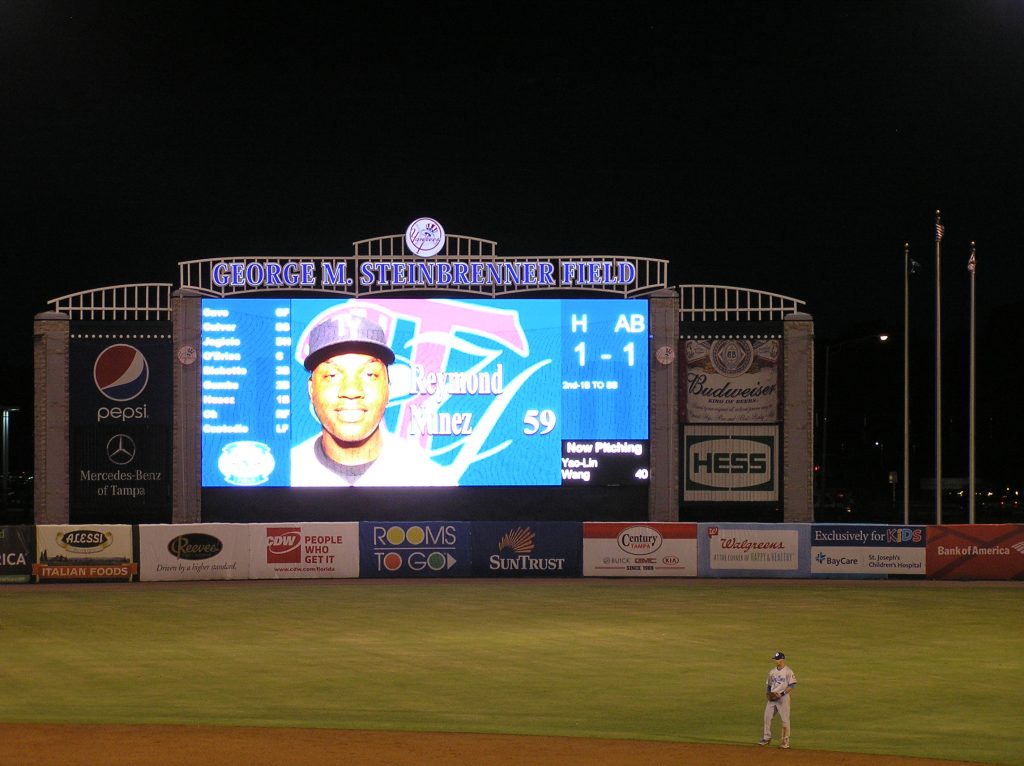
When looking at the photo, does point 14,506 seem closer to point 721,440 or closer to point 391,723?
point 721,440

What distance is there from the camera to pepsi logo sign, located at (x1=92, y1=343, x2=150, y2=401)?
1499 inches

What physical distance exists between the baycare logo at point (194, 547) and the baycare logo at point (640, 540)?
1124cm

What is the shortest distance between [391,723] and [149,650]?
8.06m

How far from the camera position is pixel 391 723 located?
1769 centimetres

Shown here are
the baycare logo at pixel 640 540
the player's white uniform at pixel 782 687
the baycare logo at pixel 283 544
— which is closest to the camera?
the player's white uniform at pixel 782 687

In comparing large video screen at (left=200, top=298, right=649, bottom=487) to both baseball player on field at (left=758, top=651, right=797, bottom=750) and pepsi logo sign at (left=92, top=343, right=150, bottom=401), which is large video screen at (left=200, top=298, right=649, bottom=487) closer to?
pepsi logo sign at (left=92, top=343, right=150, bottom=401)

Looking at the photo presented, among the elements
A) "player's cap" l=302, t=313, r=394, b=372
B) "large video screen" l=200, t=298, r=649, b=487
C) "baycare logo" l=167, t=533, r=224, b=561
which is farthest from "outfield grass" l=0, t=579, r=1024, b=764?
"player's cap" l=302, t=313, r=394, b=372

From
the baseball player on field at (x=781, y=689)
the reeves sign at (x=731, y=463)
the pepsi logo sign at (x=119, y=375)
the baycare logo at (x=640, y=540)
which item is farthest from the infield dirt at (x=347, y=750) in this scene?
the reeves sign at (x=731, y=463)

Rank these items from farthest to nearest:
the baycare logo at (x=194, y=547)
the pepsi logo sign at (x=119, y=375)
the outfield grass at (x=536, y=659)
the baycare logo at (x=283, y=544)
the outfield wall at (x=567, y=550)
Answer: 1. the pepsi logo sign at (x=119, y=375)
2. the baycare logo at (x=283, y=544)
3. the outfield wall at (x=567, y=550)
4. the baycare logo at (x=194, y=547)
5. the outfield grass at (x=536, y=659)

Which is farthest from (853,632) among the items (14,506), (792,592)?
(14,506)

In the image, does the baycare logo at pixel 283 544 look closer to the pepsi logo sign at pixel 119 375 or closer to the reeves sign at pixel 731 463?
the pepsi logo sign at pixel 119 375

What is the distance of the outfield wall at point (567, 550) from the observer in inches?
1409

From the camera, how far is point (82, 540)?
115ft

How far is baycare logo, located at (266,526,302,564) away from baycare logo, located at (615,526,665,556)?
8.93 meters
